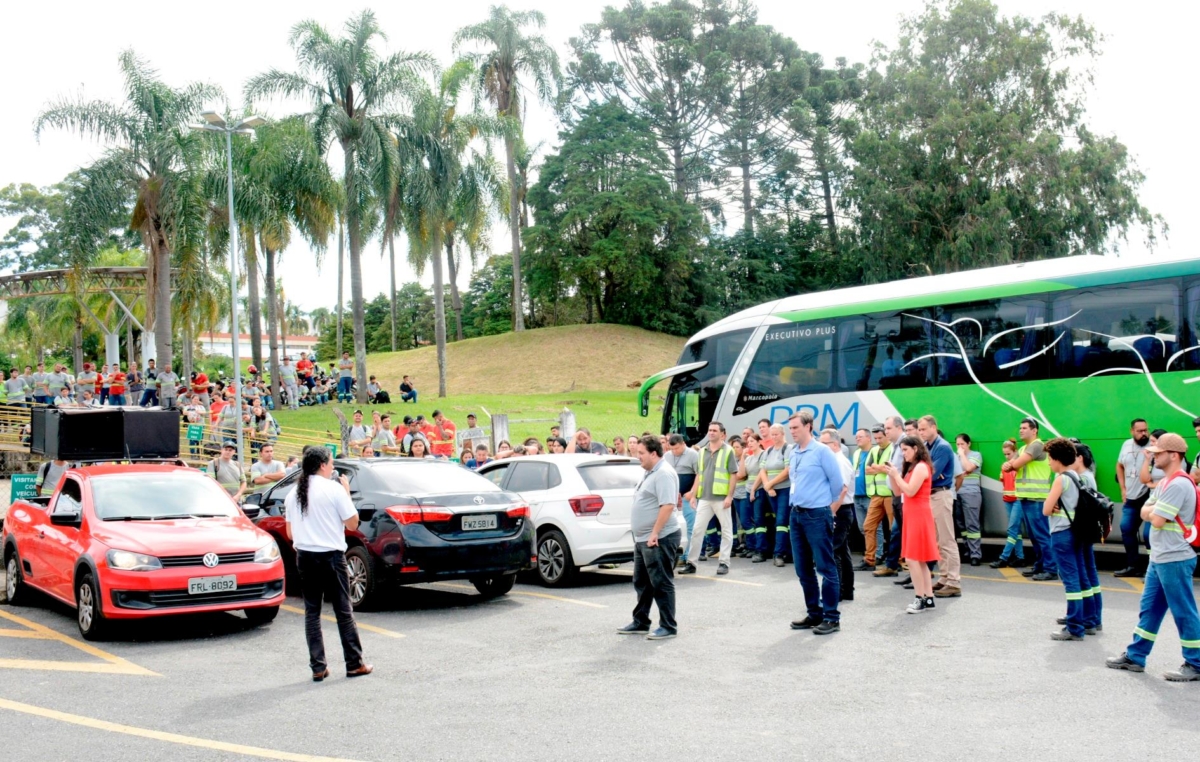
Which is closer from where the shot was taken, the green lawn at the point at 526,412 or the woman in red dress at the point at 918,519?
the woman in red dress at the point at 918,519

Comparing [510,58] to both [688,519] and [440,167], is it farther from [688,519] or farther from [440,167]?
[688,519]

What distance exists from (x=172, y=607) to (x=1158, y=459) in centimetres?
797

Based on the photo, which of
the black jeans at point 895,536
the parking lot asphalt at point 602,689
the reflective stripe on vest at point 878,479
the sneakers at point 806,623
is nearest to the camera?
the parking lot asphalt at point 602,689

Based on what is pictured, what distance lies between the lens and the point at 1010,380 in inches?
544

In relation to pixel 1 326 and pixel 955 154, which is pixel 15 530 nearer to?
pixel 955 154

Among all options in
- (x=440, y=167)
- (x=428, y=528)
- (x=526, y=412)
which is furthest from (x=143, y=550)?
(x=440, y=167)

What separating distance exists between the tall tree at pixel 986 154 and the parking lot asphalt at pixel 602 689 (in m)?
33.4

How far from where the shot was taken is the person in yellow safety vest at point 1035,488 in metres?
12.0

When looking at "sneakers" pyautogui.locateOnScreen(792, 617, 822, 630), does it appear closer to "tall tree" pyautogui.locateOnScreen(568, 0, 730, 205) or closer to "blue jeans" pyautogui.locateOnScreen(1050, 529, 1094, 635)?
"blue jeans" pyautogui.locateOnScreen(1050, 529, 1094, 635)

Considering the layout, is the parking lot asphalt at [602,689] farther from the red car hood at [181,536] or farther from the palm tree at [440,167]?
the palm tree at [440,167]

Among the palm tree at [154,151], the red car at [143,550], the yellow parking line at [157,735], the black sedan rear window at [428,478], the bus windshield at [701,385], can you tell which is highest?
the palm tree at [154,151]

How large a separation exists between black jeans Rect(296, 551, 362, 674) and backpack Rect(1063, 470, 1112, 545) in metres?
5.71

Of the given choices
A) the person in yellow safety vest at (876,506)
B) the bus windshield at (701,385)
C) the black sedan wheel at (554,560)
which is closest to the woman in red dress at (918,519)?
the person in yellow safety vest at (876,506)

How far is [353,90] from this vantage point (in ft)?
117
